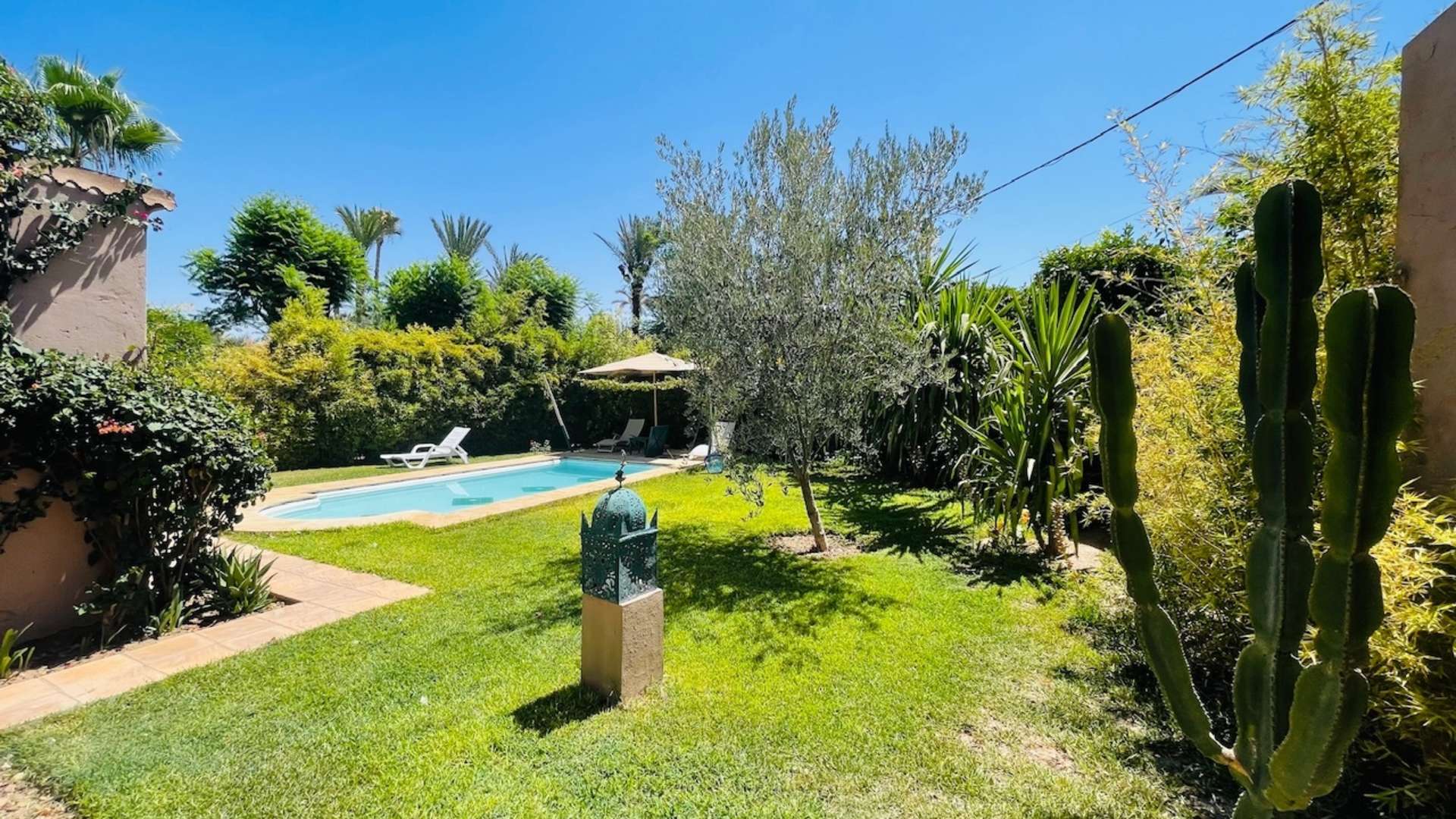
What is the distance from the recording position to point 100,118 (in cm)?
1966

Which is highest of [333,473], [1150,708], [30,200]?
[30,200]

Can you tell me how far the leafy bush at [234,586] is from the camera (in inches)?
218

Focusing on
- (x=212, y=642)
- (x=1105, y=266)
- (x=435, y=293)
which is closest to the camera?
(x=212, y=642)

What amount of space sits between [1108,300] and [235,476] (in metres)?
11.9

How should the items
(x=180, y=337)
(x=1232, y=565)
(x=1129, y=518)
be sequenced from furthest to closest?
(x=180, y=337)
(x=1232, y=565)
(x=1129, y=518)

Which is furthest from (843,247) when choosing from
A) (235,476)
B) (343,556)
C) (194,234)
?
(194,234)

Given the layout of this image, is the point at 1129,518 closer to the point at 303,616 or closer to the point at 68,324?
A: the point at 303,616

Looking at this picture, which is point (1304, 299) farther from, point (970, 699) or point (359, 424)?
point (359, 424)

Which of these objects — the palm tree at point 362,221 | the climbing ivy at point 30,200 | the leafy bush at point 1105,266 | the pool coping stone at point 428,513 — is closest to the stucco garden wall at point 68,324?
the climbing ivy at point 30,200

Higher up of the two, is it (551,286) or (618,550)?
(551,286)

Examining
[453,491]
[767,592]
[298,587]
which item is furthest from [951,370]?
[453,491]

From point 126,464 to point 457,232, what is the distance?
44.1 meters

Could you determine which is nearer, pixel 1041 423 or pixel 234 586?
pixel 234 586

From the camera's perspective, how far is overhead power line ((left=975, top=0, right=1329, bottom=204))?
12.1 feet
